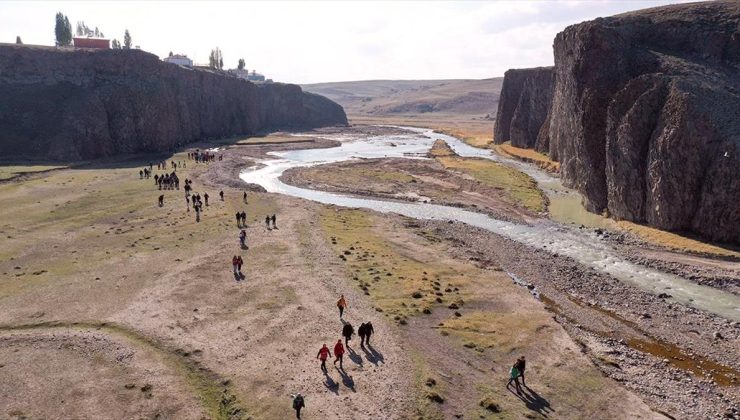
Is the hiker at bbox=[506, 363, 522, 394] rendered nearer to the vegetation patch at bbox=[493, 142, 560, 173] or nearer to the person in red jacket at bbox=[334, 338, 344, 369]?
the person in red jacket at bbox=[334, 338, 344, 369]

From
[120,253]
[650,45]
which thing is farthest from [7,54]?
[650,45]

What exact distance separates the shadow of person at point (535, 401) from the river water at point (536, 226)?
2116 centimetres

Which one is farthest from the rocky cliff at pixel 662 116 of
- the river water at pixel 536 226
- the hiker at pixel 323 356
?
the hiker at pixel 323 356

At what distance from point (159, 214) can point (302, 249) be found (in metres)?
24.1

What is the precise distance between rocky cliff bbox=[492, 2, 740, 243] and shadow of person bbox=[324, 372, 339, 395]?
45366mm

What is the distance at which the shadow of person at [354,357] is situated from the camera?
2678cm

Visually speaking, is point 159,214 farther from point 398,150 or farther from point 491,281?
point 398,150

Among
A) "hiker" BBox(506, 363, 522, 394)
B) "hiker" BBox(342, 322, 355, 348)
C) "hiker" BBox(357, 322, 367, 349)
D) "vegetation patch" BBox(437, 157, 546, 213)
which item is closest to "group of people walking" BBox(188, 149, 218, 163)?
"vegetation patch" BBox(437, 157, 546, 213)

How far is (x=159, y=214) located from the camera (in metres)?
59.9

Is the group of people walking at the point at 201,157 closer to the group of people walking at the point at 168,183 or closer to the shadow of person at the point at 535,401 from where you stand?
the group of people walking at the point at 168,183

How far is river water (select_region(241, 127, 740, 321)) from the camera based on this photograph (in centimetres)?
3947

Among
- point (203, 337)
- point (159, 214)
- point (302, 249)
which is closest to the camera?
point (203, 337)

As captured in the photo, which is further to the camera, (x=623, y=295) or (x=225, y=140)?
(x=225, y=140)

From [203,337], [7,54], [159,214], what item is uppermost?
[7,54]
